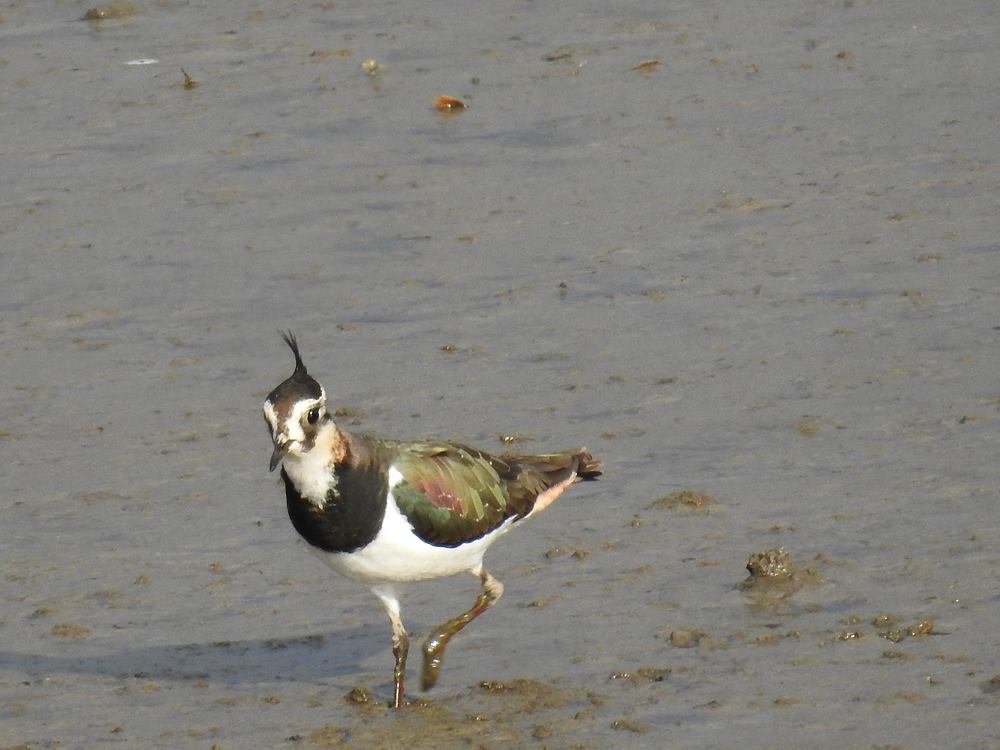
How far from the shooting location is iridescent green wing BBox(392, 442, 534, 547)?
26.8ft

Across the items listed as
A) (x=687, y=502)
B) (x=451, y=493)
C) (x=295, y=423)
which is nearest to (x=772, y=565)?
(x=687, y=502)

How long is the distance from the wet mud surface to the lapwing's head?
48.7 inches

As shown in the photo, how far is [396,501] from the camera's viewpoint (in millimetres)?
8125

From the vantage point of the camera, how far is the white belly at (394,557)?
7980mm

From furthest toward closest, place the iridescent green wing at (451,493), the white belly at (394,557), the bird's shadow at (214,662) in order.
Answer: the bird's shadow at (214,662) < the iridescent green wing at (451,493) < the white belly at (394,557)

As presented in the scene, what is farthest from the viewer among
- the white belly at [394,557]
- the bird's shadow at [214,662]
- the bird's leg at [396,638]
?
the bird's shadow at [214,662]

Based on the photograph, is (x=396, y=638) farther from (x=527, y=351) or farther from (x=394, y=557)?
(x=527, y=351)

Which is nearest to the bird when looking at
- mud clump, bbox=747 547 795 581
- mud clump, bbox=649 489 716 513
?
mud clump, bbox=649 489 716 513

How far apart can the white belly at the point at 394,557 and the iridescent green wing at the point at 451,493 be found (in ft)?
0.14

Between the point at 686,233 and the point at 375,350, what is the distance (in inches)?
95.2

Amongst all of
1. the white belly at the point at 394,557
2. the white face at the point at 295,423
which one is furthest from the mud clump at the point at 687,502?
the white face at the point at 295,423

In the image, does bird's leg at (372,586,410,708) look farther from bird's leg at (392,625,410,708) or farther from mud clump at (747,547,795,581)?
mud clump at (747,547,795,581)

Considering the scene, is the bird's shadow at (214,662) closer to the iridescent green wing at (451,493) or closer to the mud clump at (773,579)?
the iridescent green wing at (451,493)

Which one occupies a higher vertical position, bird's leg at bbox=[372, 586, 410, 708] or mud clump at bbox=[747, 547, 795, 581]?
mud clump at bbox=[747, 547, 795, 581]
